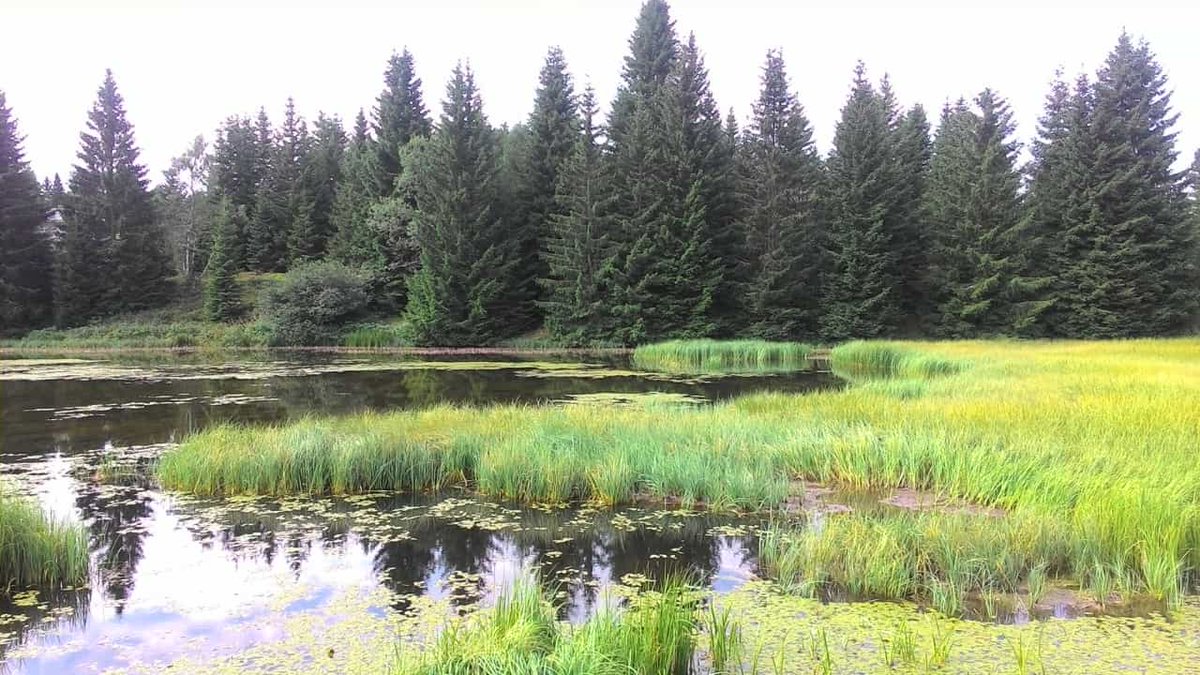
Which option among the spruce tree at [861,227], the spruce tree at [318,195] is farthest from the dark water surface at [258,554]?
the spruce tree at [318,195]

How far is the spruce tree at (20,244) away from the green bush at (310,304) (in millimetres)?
15005

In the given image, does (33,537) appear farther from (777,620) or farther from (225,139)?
(225,139)

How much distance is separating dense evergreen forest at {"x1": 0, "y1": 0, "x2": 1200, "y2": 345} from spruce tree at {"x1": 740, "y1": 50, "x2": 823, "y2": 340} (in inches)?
4.7

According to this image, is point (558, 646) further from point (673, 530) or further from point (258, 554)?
point (258, 554)

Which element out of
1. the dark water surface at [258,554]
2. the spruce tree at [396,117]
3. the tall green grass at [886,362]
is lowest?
the dark water surface at [258,554]

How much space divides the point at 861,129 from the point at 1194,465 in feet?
124

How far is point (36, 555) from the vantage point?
6.35m

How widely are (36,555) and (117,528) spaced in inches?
66.4

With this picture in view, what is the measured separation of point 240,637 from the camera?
5.37 metres

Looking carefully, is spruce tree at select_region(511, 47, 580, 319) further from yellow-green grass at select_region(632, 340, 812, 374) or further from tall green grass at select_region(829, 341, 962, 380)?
tall green grass at select_region(829, 341, 962, 380)

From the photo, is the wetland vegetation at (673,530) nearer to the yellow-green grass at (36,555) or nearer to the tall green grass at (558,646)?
the tall green grass at (558,646)

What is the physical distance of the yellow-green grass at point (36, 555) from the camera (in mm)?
6262

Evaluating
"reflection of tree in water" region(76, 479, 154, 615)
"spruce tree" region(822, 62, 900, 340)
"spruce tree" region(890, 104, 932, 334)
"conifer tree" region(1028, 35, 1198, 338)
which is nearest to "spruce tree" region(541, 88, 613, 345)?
"spruce tree" region(822, 62, 900, 340)

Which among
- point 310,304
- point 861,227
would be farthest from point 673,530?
point 310,304
